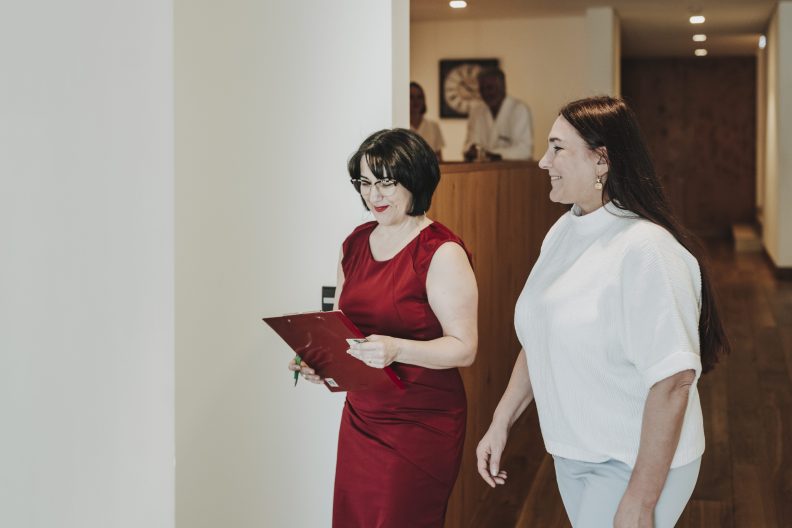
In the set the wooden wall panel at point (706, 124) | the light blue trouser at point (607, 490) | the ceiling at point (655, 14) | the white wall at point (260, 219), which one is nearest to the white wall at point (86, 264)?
the white wall at point (260, 219)

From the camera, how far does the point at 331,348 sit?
2182 millimetres

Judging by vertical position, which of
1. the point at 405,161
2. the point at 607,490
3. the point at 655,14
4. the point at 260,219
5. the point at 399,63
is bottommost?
the point at 607,490

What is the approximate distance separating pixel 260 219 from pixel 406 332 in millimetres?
835

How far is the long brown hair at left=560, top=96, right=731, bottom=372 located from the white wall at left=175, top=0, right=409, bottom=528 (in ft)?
3.27

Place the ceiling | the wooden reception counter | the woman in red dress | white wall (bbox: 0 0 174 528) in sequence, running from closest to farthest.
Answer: white wall (bbox: 0 0 174 528) → the woman in red dress → the wooden reception counter → the ceiling

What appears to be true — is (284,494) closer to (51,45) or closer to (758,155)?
(51,45)

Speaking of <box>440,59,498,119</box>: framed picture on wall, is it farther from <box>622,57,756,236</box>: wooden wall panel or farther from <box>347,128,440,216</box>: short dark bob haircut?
<box>347,128,440,216</box>: short dark bob haircut

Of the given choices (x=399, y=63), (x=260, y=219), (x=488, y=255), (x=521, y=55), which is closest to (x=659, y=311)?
(x=399, y=63)

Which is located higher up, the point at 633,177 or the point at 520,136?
the point at 520,136

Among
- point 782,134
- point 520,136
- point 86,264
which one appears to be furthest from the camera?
point 782,134

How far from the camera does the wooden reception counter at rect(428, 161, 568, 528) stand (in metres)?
3.53

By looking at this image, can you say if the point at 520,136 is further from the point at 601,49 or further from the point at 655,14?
the point at 655,14

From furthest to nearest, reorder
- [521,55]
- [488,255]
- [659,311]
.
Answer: [521,55] → [488,255] → [659,311]

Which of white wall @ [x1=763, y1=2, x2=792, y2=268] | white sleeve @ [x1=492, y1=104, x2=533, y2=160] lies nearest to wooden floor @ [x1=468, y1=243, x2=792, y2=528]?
white sleeve @ [x1=492, y1=104, x2=533, y2=160]
